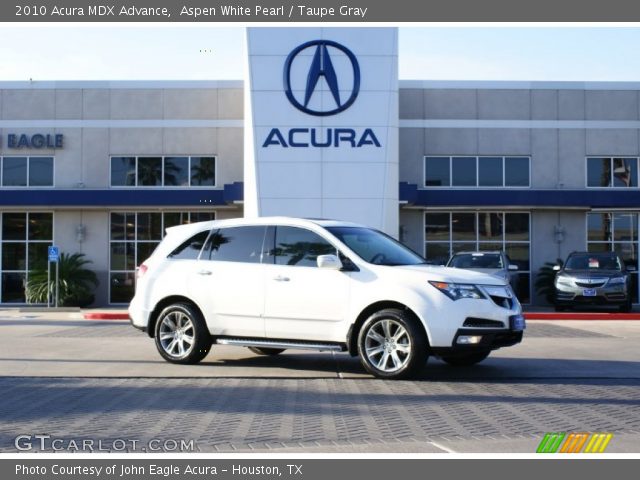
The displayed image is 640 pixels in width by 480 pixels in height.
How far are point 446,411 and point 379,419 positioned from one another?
79 cm

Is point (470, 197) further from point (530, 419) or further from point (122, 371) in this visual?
point (530, 419)

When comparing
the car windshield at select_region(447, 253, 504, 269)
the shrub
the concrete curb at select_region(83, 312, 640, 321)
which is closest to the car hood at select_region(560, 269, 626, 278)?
the concrete curb at select_region(83, 312, 640, 321)

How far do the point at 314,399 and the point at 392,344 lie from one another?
1.60 m

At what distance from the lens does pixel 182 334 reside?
11.4 m

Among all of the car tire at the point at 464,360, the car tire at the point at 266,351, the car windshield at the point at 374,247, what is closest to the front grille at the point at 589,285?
the car tire at the point at 464,360

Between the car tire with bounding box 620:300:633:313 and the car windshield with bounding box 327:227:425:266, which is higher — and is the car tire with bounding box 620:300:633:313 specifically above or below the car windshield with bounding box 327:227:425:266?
below

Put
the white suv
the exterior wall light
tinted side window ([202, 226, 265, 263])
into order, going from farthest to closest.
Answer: the exterior wall light, tinted side window ([202, 226, 265, 263]), the white suv

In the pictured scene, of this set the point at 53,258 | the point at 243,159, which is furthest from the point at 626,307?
the point at 53,258

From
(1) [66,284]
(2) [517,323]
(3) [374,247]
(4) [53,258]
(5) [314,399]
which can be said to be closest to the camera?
(5) [314,399]

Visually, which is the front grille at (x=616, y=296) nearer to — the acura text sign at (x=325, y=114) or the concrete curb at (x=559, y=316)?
the concrete curb at (x=559, y=316)

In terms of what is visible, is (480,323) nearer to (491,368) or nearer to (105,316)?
(491,368)

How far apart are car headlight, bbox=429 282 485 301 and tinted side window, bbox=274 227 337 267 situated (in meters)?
1.48

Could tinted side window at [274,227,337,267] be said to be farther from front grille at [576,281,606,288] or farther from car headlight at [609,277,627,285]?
car headlight at [609,277,627,285]

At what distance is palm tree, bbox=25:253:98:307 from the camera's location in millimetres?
26562
